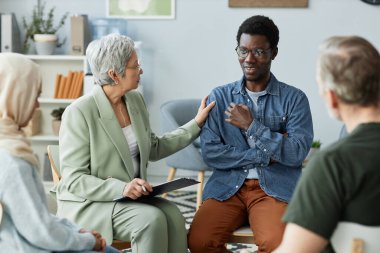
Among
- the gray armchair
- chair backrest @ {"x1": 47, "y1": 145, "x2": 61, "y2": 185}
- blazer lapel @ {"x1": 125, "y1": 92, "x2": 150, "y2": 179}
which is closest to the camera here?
blazer lapel @ {"x1": 125, "y1": 92, "x2": 150, "y2": 179}

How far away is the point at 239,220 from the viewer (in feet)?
9.65

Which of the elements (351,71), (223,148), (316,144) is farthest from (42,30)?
(351,71)

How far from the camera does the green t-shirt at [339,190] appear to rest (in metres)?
1.57

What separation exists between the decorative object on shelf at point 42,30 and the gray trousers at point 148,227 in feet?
10.8

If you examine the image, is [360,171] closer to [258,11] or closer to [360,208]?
[360,208]

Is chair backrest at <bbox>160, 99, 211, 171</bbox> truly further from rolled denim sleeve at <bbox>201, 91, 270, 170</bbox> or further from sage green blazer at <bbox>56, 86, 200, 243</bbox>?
sage green blazer at <bbox>56, 86, 200, 243</bbox>

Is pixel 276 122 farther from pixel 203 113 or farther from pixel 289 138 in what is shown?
pixel 203 113

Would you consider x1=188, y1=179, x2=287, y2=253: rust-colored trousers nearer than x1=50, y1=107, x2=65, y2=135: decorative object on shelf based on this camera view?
Yes

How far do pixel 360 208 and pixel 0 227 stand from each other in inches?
41.3

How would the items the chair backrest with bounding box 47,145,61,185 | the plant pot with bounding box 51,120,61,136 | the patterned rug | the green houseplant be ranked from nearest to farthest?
the chair backrest with bounding box 47,145,61,185 < the patterned rug < the green houseplant < the plant pot with bounding box 51,120,61,136

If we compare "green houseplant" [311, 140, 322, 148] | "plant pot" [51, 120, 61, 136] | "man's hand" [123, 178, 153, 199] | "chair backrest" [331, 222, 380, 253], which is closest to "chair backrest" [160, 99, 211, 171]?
"green houseplant" [311, 140, 322, 148]

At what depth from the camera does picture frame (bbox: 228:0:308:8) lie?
5734 millimetres

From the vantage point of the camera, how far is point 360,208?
1593 millimetres

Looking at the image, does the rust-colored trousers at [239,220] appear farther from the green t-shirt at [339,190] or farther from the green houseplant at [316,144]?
the green houseplant at [316,144]
